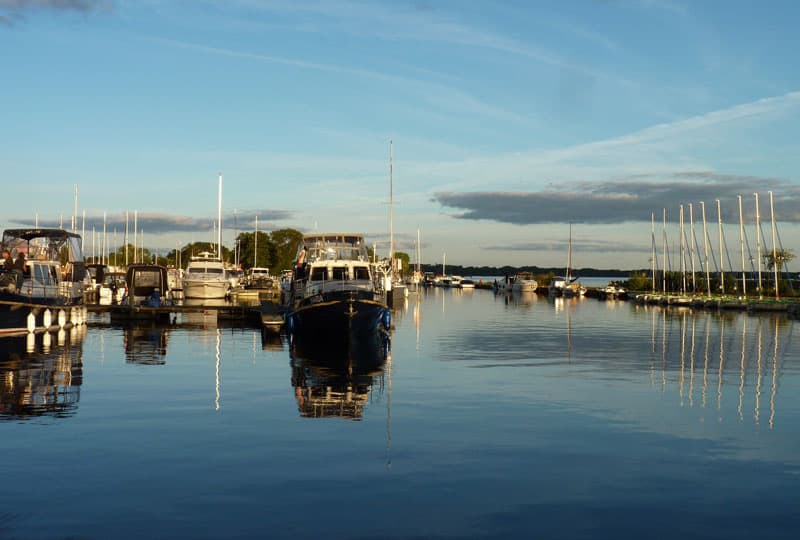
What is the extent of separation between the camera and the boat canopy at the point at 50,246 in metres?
50.6

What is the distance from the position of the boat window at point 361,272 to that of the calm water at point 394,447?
38.5ft

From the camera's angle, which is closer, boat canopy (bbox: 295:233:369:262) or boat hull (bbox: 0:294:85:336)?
boat hull (bbox: 0:294:85:336)

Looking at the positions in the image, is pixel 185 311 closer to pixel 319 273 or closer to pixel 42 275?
pixel 42 275

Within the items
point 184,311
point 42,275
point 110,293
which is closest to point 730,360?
point 184,311

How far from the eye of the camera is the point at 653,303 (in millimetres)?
115875

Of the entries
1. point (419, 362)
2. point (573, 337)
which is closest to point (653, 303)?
point (573, 337)

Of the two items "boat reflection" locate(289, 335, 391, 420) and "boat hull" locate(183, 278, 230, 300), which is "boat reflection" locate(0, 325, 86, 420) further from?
"boat hull" locate(183, 278, 230, 300)

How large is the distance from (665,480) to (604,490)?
4.74 ft

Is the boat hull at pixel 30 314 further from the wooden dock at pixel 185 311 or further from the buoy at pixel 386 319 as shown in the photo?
the buoy at pixel 386 319

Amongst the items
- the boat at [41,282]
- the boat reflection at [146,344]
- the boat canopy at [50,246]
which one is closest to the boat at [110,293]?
the boat canopy at [50,246]

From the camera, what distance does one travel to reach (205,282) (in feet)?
281

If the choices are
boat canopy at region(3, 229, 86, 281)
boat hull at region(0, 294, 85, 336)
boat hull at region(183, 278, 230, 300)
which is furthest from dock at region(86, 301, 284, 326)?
boat hull at region(183, 278, 230, 300)

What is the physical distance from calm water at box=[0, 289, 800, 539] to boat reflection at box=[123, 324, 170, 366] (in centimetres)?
52

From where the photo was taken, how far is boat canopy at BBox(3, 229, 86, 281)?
5056 centimetres
